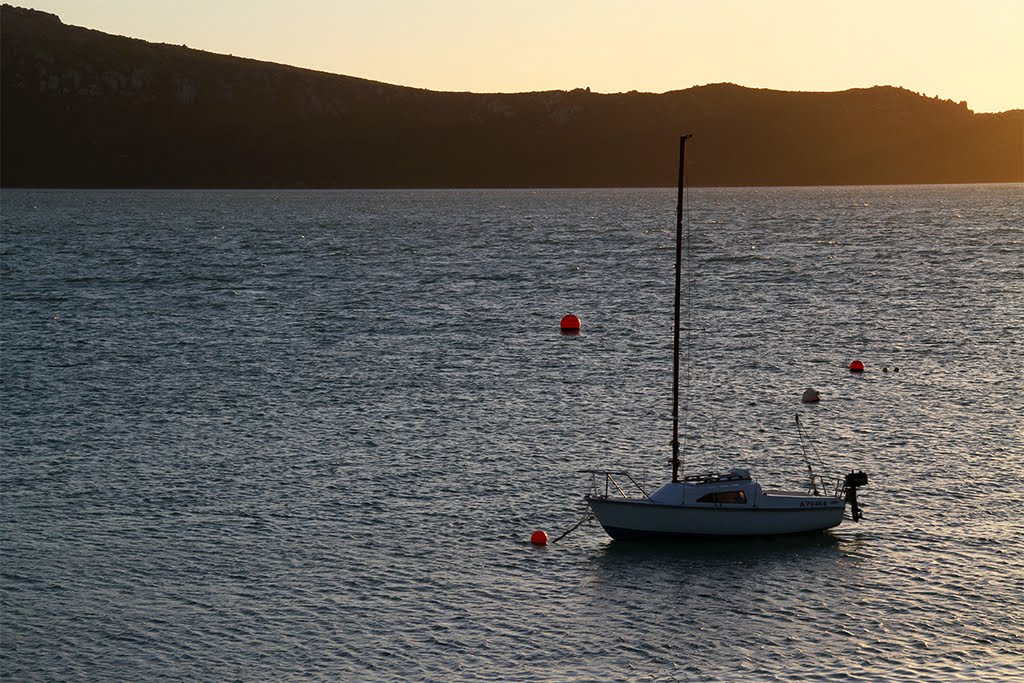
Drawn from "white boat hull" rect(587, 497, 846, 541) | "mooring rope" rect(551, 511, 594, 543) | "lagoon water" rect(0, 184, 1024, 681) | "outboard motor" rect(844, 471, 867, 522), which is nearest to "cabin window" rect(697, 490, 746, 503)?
"white boat hull" rect(587, 497, 846, 541)

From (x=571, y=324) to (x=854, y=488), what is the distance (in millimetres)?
56475

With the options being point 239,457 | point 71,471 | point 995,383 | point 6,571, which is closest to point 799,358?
point 995,383

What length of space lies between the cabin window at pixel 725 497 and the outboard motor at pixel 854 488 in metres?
4.57

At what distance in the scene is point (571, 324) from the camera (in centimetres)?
10781

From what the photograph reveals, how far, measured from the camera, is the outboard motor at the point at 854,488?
52.0 metres

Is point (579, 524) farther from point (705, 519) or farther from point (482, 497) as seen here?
point (482, 497)

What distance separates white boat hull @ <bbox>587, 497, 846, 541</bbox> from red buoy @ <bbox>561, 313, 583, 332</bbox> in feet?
186

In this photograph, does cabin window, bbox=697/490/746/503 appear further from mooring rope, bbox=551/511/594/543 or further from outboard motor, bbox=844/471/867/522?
mooring rope, bbox=551/511/594/543

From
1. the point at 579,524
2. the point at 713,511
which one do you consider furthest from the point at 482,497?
the point at 713,511

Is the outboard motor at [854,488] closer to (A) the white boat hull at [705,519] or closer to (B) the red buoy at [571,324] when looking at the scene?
(A) the white boat hull at [705,519]

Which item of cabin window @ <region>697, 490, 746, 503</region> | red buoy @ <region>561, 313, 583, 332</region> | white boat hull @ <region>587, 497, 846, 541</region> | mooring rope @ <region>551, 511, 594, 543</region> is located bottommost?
mooring rope @ <region>551, 511, 594, 543</region>

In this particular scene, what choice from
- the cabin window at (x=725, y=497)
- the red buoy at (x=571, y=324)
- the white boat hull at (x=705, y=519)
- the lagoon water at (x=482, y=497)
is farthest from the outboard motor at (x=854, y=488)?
the red buoy at (x=571, y=324)

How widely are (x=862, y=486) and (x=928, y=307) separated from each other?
71135 mm

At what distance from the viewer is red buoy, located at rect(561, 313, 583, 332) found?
10744cm
